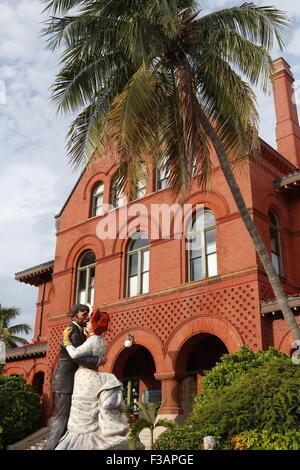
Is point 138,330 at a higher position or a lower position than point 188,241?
lower

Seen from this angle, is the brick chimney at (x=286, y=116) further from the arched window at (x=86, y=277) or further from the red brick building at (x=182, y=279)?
the arched window at (x=86, y=277)

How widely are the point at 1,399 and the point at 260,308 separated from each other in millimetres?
9018

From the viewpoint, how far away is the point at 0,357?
76.0 ft

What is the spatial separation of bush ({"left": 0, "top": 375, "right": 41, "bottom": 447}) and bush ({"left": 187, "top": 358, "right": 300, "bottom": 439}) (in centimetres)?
923

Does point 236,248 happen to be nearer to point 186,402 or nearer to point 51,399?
point 186,402

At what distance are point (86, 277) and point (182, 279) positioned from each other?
17.4ft

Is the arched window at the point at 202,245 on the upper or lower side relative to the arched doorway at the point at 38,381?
upper

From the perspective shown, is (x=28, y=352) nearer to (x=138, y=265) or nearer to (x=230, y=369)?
(x=138, y=265)

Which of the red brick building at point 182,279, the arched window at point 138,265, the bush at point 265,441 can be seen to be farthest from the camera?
the arched window at point 138,265

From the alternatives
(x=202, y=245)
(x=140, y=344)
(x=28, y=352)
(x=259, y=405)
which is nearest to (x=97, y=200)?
(x=202, y=245)

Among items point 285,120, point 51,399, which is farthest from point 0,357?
point 285,120

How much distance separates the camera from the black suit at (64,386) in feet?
18.8

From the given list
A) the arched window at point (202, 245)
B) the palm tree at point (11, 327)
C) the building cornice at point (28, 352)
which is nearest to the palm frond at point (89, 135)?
the arched window at point (202, 245)

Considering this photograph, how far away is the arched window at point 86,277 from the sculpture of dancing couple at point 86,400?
13.9 m
